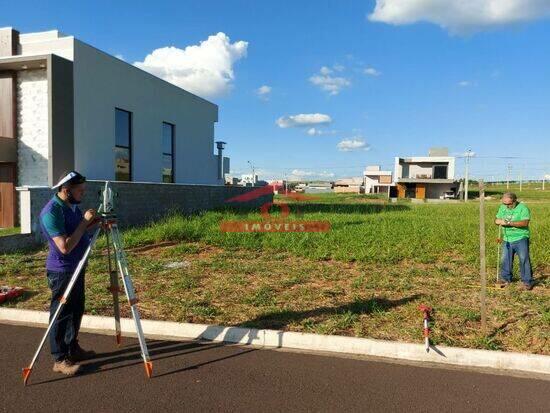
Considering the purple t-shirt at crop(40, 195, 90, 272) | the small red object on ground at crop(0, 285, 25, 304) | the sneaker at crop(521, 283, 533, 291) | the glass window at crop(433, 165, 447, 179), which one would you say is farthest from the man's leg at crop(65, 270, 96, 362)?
the glass window at crop(433, 165, 447, 179)

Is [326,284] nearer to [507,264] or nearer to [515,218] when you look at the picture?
[507,264]

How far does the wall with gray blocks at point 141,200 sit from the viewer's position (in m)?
11.3

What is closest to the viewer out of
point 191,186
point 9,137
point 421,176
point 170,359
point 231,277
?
point 170,359

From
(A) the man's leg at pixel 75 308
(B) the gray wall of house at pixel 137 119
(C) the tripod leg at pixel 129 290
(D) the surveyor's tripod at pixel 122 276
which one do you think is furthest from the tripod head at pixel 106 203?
(B) the gray wall of house at pixel 137 119

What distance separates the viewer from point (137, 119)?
17.5 meters

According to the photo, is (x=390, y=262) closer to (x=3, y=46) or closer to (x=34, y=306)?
(x=34, y=306)

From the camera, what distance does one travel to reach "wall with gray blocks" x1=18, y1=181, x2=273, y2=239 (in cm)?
1134

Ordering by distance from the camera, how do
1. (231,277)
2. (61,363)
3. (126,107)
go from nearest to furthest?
(61,363)
(231,277)
(126,107)

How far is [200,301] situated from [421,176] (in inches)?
2504

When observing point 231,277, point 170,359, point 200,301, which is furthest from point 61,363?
point 231,277

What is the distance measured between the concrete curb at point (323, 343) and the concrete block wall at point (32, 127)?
898 centimetres

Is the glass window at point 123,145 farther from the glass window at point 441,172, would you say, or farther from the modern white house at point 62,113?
the glass window at point 441,172

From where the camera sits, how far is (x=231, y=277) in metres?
8.02

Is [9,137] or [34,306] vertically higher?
[9,137]
